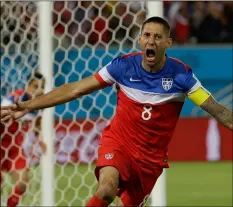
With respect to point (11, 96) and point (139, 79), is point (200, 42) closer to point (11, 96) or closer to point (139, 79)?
point (11, 96)

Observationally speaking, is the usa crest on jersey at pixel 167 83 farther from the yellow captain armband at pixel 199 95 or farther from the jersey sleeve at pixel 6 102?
the jersey sleeve at pixel 6 102

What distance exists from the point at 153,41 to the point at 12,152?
444 centimetres

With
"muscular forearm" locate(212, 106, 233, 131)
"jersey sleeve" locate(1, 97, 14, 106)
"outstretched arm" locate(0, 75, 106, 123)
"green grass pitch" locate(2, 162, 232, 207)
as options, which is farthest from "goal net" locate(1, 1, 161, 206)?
"muscular forearm" locate(212, 106, 233, 131)

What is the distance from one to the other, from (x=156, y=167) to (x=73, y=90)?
828mm

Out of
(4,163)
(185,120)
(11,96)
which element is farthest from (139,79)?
(185,120)

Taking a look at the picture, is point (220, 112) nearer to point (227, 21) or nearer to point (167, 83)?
point (167, 83)

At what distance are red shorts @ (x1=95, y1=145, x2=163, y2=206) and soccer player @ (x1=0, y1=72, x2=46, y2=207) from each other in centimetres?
271

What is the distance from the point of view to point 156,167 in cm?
635

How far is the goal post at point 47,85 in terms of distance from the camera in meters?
9.09

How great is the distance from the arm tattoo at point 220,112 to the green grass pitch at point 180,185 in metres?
3.69

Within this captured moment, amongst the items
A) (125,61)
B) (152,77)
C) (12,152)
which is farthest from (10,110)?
(12,152)

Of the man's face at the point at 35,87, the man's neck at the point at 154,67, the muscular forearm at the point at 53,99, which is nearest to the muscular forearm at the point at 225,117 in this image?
the man's neck at the point at 154,67

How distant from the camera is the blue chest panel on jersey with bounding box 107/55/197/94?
20.4 ft

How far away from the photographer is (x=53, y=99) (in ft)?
20.1
